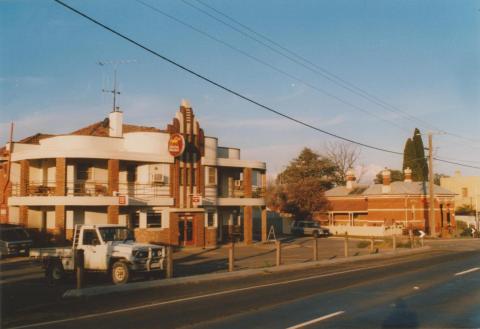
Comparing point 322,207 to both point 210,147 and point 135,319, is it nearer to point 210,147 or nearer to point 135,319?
point 210,147

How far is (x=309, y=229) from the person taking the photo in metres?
56.0

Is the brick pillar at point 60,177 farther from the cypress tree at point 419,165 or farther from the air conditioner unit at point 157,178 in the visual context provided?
the cypress tree at point 419,165

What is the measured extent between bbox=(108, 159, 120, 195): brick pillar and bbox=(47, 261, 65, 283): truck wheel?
14.0 meters

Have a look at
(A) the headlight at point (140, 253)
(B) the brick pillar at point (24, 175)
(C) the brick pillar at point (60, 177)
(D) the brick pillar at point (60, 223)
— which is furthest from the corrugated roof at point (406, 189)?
(A) the headlight at point (140, 253)

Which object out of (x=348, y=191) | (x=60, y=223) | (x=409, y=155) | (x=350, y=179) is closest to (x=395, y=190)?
(x=348, y=191)

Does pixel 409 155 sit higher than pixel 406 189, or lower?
higher

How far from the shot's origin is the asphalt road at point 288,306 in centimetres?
1105

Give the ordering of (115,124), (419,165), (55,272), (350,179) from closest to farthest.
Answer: (55,272), (115,124), (350,179), (419,165)

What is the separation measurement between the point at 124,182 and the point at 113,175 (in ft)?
10.4

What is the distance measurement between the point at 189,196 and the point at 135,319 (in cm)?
2499

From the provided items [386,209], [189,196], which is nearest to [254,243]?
[189,196]

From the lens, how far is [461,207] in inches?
3214

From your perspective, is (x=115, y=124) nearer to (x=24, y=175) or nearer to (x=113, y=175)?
(x=113, y=175)

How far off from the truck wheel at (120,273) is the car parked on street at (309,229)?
1501 inches
